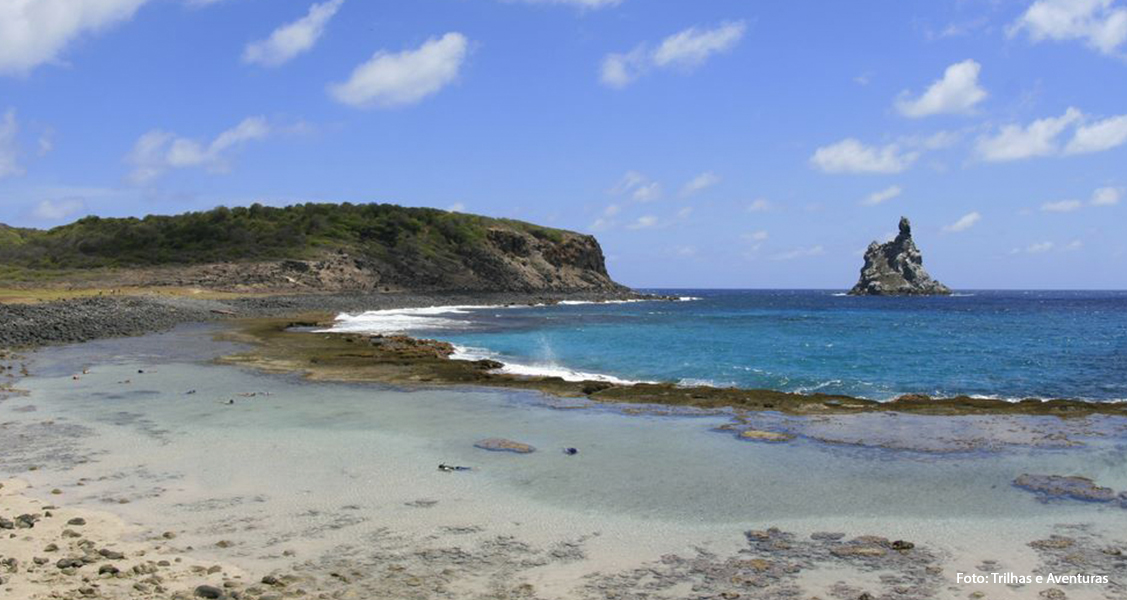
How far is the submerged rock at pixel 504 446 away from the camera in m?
14.4

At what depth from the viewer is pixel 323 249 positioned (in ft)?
355

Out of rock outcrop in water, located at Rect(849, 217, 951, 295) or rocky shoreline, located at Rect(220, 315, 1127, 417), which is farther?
rock outcrop in water, located at Rect(849, 217, 951, 295)

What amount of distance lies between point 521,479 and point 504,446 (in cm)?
255

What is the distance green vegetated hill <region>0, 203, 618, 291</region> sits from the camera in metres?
95.2

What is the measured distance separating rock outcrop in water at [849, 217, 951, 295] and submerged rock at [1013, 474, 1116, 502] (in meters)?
171

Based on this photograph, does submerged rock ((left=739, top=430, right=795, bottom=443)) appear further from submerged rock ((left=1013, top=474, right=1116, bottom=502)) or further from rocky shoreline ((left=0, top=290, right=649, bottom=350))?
rocky shoreline ((left=0, top=290, right=649, bottom=350))

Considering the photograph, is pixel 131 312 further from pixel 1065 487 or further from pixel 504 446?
pixel 1065 487

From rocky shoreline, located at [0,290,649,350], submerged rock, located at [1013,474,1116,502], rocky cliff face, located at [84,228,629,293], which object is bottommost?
submerged rock, located at [1013,474,1116,502]

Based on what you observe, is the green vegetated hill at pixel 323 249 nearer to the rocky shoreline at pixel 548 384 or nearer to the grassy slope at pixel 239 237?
the grassy slope at pixel 239 237

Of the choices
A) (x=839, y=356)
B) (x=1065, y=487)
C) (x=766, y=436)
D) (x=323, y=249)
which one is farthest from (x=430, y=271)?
(x=1065, y=487)

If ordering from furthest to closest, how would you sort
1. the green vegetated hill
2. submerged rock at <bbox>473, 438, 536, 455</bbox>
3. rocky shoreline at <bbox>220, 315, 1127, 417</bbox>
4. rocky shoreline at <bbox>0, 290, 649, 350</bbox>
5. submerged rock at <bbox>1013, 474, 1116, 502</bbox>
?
the green vegetated hill
rocky shoreline at <bbox>0, 290, 649, 350</bbox>
rocky shoreline at <bbox>220, 315, 1127, 417</bbox>
submerged rock at <bbox>473, 438, 536, 455</bbox>
submerged rock at <bbox>1013, 474, 1116, 502</bbox>

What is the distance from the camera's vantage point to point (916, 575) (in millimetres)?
8070

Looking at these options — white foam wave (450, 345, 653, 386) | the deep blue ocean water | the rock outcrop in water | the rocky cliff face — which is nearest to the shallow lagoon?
white foam wave (450, 345, 653, 386)

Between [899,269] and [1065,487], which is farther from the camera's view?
[899,269]
